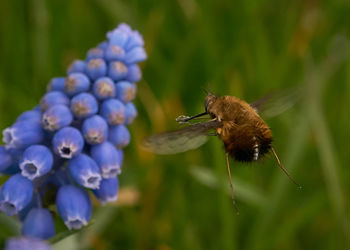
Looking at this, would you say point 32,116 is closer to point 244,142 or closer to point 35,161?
point 35,161

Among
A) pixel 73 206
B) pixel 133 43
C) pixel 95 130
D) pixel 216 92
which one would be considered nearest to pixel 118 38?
pixel 133 43

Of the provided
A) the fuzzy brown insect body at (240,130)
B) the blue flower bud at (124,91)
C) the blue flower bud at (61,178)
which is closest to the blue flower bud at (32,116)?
the blue flower bud at (61,178)

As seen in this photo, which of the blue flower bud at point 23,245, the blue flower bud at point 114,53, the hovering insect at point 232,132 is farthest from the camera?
the blue flower bud at point 114,53

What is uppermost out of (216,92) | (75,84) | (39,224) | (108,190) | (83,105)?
(216,92)

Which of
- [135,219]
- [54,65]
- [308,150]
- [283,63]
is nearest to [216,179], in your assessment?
[135,219]

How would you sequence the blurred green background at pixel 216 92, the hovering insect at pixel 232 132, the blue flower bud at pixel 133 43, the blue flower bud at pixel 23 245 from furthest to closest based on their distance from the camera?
the blurred green background at pixel 216 92
the blue flower bud at pixel 133 43
the hovering insect at pixel 232 132
the blue flower bud at pixel 23 245

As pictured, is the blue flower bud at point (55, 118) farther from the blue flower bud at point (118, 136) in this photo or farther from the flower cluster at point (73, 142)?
the blue flower bud at point (118, 136)
